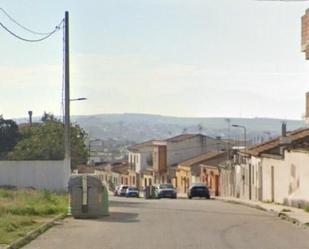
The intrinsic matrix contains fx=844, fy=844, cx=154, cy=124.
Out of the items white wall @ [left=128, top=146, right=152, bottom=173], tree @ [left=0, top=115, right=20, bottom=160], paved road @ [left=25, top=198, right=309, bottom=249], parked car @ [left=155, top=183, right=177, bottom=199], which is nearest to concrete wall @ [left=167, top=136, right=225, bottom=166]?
white wall @ [left=128, top=146, right=152, bottom=173]

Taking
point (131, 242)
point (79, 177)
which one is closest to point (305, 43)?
point (79, 177)

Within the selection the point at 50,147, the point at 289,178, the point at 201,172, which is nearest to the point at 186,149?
the point at 201,172

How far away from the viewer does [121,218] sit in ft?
103

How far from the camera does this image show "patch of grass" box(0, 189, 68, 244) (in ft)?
75.4

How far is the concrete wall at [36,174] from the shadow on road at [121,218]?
13286mm

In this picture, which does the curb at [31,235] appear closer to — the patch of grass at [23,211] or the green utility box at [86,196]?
the patch of grass at [23,211]

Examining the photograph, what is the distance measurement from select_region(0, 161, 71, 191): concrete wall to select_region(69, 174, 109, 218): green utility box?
15288mm

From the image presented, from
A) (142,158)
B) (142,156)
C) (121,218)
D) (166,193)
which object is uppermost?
(142,156)

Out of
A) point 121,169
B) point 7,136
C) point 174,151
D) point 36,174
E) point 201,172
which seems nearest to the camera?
point 36,174

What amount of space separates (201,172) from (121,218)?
216 ft

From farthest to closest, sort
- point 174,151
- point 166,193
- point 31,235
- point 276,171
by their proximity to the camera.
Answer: point 174,151, point 166,193, point 276,171, point 31,235

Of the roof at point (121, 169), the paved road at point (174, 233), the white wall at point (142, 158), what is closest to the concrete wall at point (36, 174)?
the paved road at point (174, 233)

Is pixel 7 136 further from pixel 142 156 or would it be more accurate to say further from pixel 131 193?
pixel 142 156

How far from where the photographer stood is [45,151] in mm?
69188
